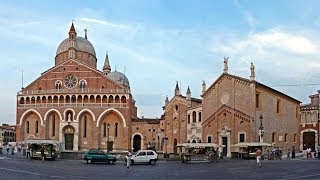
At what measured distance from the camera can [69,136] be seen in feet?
231

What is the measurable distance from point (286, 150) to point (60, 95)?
37.3 m

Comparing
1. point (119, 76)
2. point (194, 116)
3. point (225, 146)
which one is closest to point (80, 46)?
point (119, 76)

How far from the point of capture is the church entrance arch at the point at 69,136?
2753 inches

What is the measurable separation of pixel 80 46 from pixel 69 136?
20.9m

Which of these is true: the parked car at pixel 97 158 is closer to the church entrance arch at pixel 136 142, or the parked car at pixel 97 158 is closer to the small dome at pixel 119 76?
the church entrance arch at pixel 136 142

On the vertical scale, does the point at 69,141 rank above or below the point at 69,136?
below

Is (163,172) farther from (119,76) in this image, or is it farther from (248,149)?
(119,76)

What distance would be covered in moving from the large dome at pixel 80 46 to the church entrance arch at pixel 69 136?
1876 centimetres

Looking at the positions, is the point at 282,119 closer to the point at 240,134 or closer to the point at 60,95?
the point at 240,134

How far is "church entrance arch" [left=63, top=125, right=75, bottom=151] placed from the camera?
69938 mm

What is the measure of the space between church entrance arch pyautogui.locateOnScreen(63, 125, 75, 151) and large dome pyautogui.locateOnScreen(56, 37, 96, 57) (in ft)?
61.5

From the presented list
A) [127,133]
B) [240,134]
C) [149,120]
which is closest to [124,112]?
[127,133]

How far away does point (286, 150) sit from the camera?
168 feet

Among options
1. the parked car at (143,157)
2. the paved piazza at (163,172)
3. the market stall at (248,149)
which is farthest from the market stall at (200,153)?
the paved piazza at (163,172)
